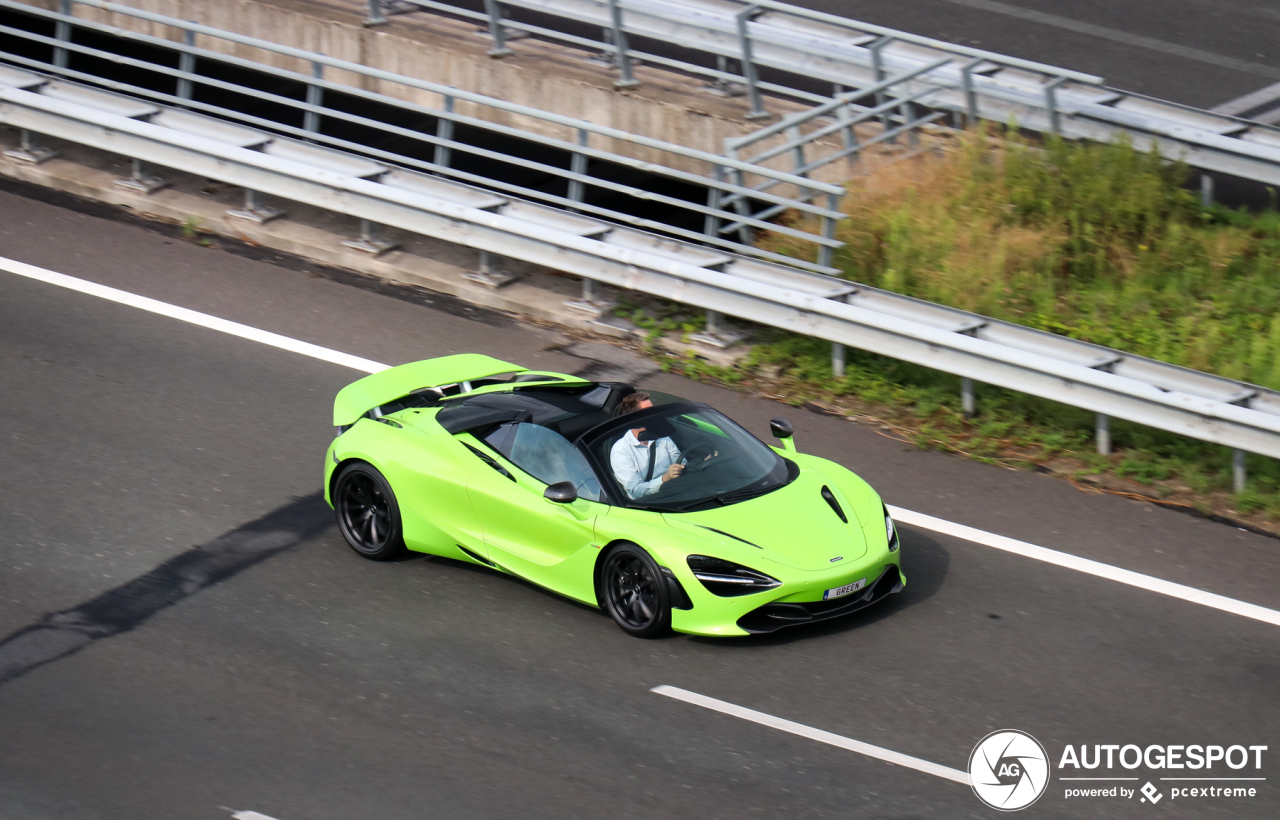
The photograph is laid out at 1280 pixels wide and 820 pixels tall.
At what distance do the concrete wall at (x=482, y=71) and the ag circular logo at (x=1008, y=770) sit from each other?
7.44 meters

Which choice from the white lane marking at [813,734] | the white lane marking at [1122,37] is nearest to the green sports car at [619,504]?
the white lane marking at [813,734]

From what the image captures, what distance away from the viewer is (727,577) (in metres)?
8.27

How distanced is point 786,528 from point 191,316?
659 cm

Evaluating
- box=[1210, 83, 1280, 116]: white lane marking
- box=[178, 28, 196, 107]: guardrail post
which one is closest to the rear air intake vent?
box=[1210, 83, 1280, 116]: white lane marking

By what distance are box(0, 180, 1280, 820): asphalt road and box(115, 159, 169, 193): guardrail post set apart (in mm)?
3665

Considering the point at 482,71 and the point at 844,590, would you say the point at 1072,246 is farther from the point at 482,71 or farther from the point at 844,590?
the point at 482,71

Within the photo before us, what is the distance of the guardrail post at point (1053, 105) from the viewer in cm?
1371

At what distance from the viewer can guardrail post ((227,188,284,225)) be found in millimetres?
14469

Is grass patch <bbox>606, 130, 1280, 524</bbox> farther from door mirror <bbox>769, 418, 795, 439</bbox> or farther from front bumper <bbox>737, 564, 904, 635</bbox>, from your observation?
front bumper <bbox>737, 564, 904, 635</bbox>

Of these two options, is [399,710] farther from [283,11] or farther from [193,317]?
[283,11]

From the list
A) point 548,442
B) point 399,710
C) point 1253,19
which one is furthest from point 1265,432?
point 1253,19

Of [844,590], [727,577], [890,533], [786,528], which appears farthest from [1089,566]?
[727,577]

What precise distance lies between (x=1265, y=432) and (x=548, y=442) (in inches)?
199

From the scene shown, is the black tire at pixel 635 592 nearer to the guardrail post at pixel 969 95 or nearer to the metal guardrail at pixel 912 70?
the metal guardrail at pixel 912 70
